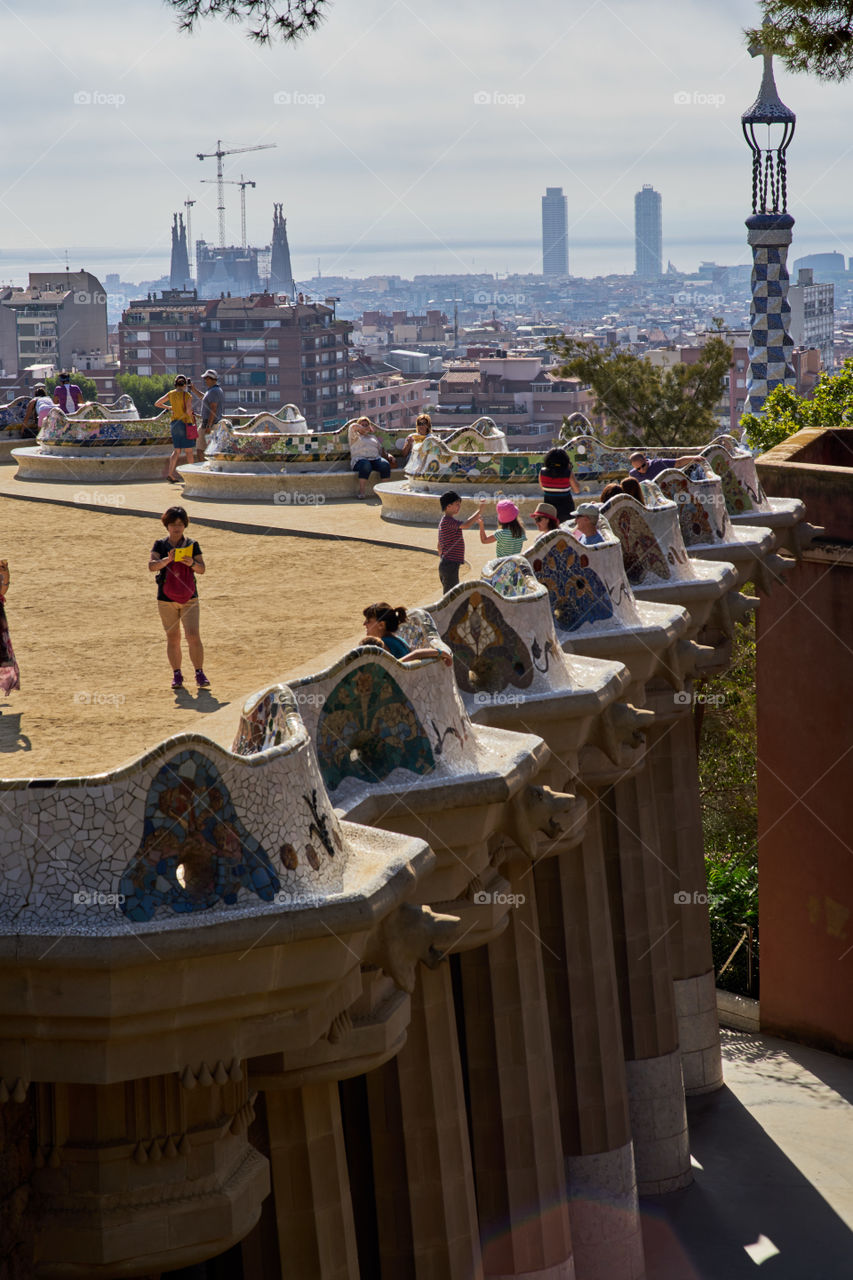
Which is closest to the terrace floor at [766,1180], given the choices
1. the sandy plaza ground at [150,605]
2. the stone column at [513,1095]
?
the stone column at [513,1095]

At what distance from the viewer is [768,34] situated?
1305 cm

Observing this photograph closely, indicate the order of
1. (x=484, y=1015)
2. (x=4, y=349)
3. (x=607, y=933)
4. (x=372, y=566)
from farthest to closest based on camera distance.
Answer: (x=4, y=349), (x=372, y=566), (x=607, y=933), (x=484, y=1015)

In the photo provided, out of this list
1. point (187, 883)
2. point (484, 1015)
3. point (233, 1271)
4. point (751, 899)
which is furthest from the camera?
Result: point (751, 899)

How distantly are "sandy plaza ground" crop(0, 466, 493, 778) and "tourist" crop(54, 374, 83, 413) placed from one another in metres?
5.85

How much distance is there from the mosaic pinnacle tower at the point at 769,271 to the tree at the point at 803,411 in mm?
12902

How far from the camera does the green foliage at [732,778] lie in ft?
79.2

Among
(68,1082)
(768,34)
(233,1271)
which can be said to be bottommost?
(233,1271)

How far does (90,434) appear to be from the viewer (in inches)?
1005

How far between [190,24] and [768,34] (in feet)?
14.2

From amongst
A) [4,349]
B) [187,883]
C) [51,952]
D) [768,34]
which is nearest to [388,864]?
[187,883]

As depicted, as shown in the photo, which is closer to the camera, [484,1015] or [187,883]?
[187,883]

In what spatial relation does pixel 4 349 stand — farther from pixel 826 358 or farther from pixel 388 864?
pixel 388 864

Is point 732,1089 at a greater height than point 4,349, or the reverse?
point 4,349

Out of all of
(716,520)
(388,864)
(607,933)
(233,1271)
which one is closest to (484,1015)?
(607,933)
